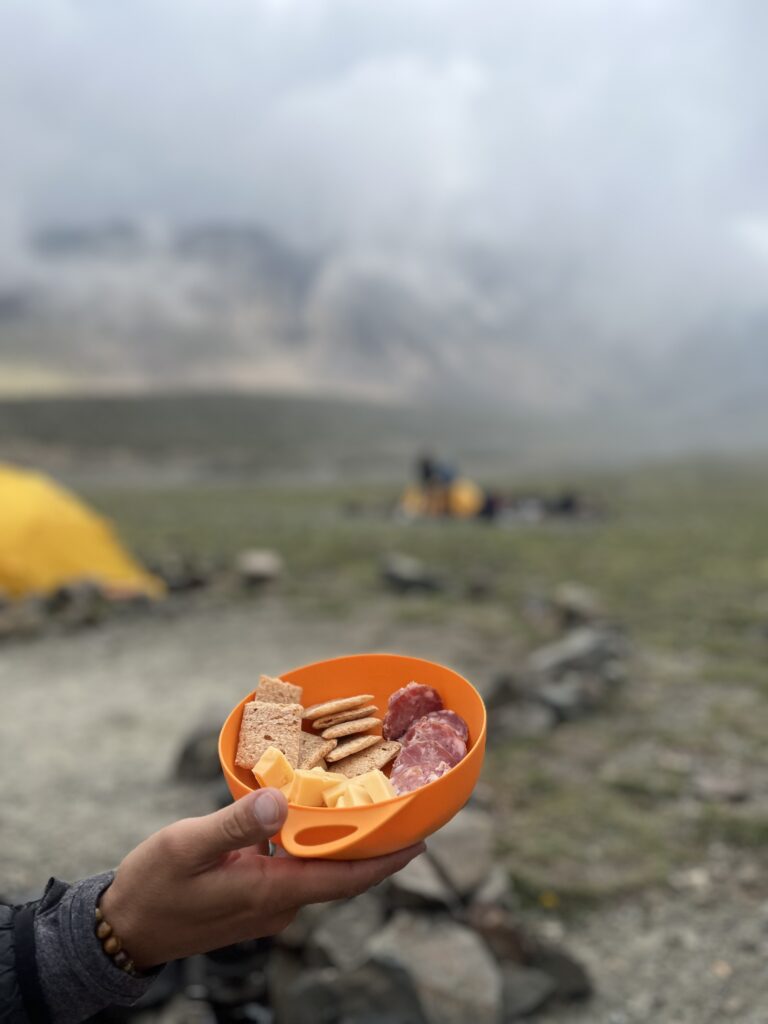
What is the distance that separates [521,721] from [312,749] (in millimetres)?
4763

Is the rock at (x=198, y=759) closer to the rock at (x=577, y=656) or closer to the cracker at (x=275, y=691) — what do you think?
the rock at (x=577, y=656)

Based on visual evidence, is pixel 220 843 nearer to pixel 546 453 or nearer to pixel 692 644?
pixel 692 644

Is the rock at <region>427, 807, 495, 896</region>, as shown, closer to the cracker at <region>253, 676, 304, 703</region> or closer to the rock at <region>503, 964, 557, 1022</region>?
the rock at <region>503, 964, 557, 1022</region>

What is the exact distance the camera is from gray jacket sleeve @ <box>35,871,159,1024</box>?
1.79 m

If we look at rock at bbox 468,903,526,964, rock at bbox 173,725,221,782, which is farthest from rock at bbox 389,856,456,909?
rock at bbox 173,725,221,782

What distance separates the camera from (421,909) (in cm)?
412

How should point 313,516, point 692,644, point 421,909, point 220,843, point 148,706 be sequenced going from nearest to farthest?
point 220,843 → point 421,909 → point 148,706 → point 692,644 → point 313,516

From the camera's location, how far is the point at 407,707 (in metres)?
2.44

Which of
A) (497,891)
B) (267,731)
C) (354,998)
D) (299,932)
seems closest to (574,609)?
(497,891)

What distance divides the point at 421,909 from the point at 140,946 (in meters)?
2.57

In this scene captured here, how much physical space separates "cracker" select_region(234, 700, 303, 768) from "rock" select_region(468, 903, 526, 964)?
7.88 ft

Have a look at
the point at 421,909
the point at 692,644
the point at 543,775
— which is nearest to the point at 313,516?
the point at 692,644

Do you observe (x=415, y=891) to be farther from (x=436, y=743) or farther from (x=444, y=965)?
(x=436, y=743)

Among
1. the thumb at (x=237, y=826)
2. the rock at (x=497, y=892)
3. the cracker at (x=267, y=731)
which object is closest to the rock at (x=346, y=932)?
the rock at (x=497, y=892)
